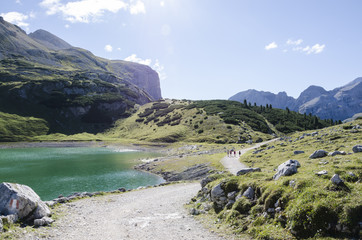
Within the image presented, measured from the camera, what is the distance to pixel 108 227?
21188 mm

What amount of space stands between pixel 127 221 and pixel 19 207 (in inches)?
381

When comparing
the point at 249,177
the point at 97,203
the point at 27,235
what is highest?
the point at 249,177

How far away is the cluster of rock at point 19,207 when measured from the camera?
1897 cm

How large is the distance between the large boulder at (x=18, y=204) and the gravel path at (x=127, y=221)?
2156mm

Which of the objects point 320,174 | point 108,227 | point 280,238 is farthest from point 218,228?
point 108,227

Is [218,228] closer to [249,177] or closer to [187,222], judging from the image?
[187,222]

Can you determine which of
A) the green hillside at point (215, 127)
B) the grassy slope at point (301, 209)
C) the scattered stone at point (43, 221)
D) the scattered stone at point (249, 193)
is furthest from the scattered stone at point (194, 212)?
the green hillside at point (215, 127)

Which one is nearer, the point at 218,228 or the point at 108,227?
the point at 218,228

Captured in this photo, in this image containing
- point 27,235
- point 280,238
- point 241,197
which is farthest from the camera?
point 241,197

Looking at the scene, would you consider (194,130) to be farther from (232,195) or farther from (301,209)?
(301,209)

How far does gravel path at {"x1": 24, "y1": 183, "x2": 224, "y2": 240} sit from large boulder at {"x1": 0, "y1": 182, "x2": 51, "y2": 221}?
84.9 inches

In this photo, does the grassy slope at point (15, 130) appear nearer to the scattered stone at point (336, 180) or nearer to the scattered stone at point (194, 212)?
the scattered stone at point (194, 212)

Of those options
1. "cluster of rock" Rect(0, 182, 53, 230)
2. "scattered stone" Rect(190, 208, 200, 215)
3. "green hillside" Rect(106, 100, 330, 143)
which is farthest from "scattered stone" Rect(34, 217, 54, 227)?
"green hillside" Rect(106, 100, 330, 143)

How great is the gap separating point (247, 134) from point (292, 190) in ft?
410
